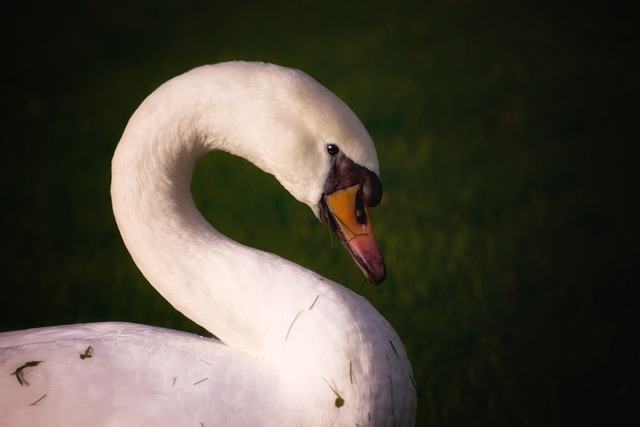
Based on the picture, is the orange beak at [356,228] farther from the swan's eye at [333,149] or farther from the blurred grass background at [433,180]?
the blurred grass background at [433,180]

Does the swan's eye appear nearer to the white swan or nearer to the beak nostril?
the white swan

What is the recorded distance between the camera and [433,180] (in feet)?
16.2

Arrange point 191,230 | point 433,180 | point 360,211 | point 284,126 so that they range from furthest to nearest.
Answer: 1. point 433,180
2. point 191,230
3. point 360,211
4. point 284,126

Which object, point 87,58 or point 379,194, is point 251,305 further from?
point 87,58

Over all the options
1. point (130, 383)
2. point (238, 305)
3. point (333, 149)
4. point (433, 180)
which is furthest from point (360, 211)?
point (433, 180)

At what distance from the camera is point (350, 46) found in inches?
277

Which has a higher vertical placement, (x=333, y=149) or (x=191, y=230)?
(x=333, y=149)

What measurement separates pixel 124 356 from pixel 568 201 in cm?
306

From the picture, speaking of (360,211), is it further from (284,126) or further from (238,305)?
(238,305)

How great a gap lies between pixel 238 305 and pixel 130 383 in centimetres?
35

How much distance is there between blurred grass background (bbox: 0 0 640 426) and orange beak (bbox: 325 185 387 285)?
3.70 ft

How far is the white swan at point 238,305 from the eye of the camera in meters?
2.00

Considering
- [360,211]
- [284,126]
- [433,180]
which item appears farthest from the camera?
[433,180]

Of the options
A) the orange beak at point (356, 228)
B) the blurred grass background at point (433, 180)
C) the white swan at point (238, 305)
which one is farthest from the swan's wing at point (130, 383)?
the blurred grass background at point (433, 180)
